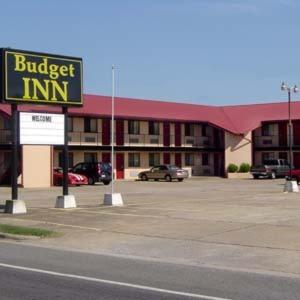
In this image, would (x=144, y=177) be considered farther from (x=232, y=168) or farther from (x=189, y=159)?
(x=232, y=168)

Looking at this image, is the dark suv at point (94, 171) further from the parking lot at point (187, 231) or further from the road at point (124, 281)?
the road at point (124, 281)

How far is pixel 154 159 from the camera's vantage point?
59.4 metres

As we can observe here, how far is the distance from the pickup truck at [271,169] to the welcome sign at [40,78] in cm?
3579

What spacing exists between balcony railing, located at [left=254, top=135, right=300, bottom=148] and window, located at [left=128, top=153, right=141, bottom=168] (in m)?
14.5

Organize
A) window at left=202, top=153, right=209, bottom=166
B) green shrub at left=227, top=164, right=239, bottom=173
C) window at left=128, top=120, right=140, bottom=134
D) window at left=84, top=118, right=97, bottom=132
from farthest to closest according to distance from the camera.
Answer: window at left=202, top=153, right=209, bottom=166
green shrub at left=227, top=164, right=239, bottom=173
window at left=128, top=120, right=140, bottom=134
window at left=84, top=118, right=97, bottom=132

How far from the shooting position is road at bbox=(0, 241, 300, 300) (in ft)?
29.8

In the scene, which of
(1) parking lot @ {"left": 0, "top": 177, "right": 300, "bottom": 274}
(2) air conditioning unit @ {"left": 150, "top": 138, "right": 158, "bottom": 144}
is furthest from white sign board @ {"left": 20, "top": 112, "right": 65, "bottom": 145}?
(2) air conditioning unit @ {"left": 150, "top": 138, "right": 158, "bottom": 144}

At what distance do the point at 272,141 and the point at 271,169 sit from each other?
751cm

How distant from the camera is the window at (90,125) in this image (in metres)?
53.8

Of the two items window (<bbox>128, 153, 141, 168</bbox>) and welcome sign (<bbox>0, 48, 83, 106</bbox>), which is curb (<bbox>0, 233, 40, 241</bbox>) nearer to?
welcome sign (<bbox>0, 48, 83, 106</bbox>)

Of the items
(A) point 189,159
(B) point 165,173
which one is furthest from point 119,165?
(A) point 189,159

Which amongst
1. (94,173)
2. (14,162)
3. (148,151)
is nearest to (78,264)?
(14,162)

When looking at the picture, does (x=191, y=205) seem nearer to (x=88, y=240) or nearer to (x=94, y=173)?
(x=88, y=240)

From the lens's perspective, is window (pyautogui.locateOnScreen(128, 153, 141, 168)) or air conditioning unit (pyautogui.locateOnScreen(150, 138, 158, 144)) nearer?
window (pyautogui.locateOnScreen(128, 153, 141, 168))
